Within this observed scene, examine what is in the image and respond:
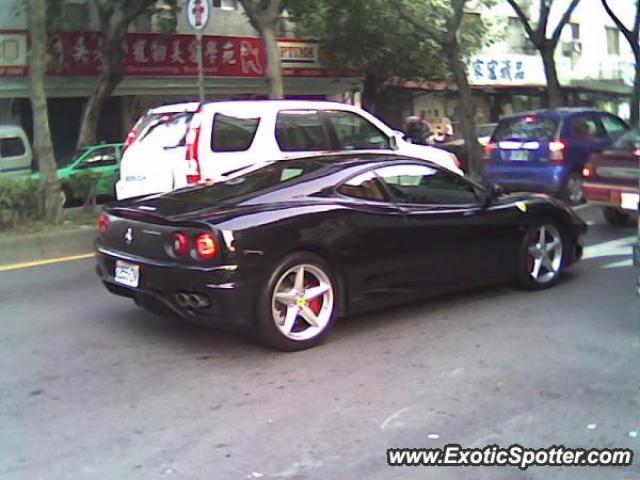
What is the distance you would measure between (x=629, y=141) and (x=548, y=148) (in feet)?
7.23

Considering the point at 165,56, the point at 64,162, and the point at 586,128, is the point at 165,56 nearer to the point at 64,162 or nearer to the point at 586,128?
the point at 64,162

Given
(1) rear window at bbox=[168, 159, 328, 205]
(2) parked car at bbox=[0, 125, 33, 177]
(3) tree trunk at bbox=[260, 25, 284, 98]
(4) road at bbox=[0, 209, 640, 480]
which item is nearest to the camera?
(4) road at bbox=[0, 209, 640, 480]

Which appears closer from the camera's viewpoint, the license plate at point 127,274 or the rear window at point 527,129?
the license plate at point 127,274

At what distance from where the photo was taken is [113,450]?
376 cm

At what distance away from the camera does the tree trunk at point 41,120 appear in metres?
10.1

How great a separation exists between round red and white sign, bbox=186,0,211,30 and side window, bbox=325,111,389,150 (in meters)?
3.03

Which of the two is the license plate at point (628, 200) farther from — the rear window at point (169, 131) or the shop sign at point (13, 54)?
the shop sign at point (13, 54)

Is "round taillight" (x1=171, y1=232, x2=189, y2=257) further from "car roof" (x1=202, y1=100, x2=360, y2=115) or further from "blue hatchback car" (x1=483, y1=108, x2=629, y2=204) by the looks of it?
"blue hatchback car" (x1=483, y1=108, x2=629, y2=204)

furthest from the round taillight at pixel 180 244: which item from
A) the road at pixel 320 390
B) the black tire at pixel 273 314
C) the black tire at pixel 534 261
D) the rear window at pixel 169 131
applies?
the rear window at pixel 169 131

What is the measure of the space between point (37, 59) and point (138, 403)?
297 inches

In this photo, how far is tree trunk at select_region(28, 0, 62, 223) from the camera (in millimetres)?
10141

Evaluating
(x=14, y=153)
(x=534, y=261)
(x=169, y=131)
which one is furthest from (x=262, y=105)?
(x=14, y=153)

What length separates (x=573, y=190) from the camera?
11.8 meters

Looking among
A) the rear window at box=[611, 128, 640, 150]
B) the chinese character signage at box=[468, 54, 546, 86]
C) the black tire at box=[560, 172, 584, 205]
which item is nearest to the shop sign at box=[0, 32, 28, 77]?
the black tire at box=[560, 172, 584, 205]
